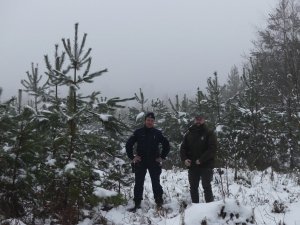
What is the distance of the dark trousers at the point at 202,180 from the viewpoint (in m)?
7.75

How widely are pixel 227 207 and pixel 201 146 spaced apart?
2.18 m

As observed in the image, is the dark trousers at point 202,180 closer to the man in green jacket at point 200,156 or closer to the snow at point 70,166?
the man in green jacket at point 200,156

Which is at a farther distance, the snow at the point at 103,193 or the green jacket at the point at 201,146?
the green jacket at the point at 201,146

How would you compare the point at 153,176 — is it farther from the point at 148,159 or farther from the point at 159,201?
the point at 159,201

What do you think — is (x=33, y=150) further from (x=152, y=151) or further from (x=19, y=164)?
(x=152, y=151)

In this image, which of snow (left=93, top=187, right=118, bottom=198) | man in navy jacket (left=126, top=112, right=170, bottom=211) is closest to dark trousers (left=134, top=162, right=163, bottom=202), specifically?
man in navy jacket (left=126, top=112, right=170, bottom=211)

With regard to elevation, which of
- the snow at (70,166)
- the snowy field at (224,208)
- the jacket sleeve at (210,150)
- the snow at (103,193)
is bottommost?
the snowy field at (224,208)

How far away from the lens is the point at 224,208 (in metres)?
5.83

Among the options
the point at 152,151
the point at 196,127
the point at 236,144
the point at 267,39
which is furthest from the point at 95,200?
the point at 267,39

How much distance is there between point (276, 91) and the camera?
66.2 ft

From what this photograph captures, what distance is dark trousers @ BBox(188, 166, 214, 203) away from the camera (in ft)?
25.4

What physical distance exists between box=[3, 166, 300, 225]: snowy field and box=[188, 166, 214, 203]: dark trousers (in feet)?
0.97

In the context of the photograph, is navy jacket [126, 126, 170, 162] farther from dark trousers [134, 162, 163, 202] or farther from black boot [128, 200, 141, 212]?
black boot [128, 200, 141, 212]

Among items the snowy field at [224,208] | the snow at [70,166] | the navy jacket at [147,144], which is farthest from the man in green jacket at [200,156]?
the snow at [70,166]
